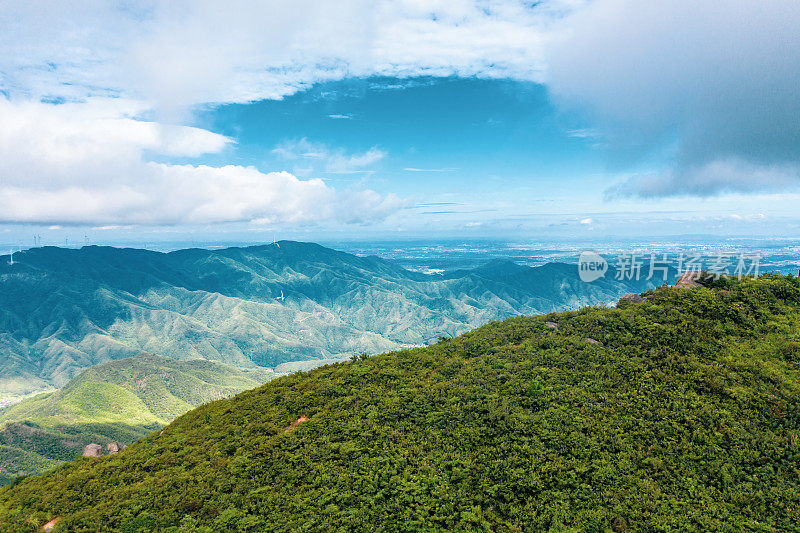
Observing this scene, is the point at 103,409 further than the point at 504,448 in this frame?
Yes

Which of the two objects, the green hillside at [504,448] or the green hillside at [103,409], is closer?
the green hillside at [504,448]

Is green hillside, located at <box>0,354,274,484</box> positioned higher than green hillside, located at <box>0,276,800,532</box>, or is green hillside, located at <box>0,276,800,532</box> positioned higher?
green hillside, located at <box>0,276,800,532</box>

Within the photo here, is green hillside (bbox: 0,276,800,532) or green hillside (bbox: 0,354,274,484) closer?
green hillside (bbox: 0,276,800,532)

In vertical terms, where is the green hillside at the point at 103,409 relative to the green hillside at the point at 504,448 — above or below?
below

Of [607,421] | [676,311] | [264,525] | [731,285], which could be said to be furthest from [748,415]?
[264,525]

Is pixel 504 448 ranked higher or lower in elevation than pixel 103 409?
higher
